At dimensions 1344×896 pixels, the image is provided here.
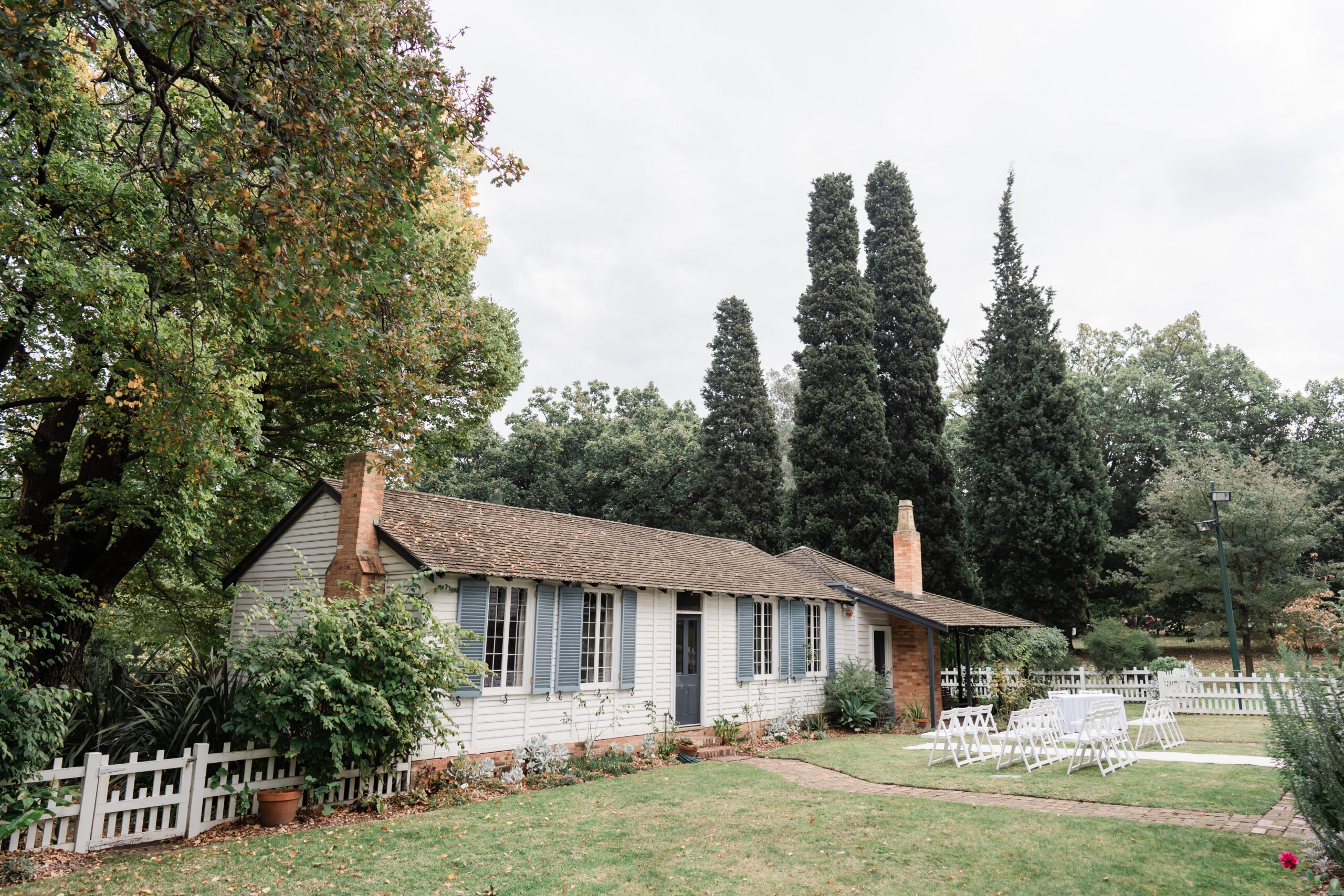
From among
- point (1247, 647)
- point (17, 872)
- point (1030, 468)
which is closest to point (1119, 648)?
point (1247, 647)

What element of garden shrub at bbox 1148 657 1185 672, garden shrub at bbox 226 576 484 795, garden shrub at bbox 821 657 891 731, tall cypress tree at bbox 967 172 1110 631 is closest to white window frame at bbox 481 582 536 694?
garden shrub at bbox 226 576 484 795

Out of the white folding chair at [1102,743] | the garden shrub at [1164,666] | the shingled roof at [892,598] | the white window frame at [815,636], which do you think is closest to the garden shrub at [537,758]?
the white folding chair at [1102,743]

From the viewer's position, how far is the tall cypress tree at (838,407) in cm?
2689

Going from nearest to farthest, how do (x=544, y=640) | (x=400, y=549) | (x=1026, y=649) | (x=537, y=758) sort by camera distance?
1. (x=400, y=549)
2. (x=537, y=758)
3. (x=544, y=640)
4. (x=1026, y=649)

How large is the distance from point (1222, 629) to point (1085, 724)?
66.0 feet

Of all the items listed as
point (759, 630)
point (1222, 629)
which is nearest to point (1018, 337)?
point (1222, 629)

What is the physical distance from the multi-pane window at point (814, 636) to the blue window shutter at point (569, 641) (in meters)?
7.29

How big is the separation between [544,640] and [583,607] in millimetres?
1144

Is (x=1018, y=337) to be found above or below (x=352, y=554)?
above

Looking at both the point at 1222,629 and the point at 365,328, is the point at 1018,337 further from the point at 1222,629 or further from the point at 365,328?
the point at 365,328

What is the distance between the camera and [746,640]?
16.8 m

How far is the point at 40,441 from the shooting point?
12375mm

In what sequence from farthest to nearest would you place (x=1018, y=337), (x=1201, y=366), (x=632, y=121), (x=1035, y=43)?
1. (x=1201, y=366)
2. (x=1018, y=337)
3. (x=632, y=121)
4. (x=1035, y=43)

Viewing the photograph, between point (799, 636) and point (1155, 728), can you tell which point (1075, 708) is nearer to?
point (1155, 728)
